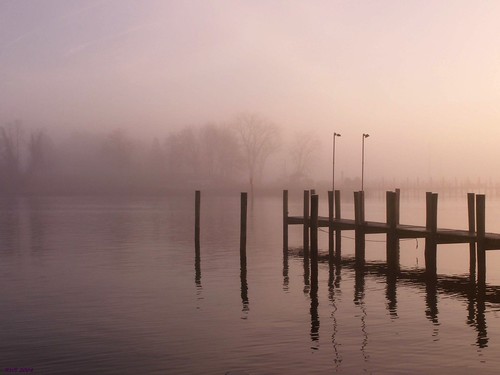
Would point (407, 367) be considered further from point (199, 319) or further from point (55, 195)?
point (55, 195)

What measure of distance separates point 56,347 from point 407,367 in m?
7.34

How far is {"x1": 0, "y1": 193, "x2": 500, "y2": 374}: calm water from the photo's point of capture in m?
13.6

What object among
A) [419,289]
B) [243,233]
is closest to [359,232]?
[243,233]

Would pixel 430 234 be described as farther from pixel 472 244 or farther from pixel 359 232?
pixel 359 232

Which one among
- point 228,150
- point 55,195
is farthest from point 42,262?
point 55,195

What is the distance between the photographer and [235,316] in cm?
1786

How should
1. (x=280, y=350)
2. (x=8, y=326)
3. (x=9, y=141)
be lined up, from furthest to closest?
(x=9, y=141) < (x=8, y=326) < (x=280, y=350)

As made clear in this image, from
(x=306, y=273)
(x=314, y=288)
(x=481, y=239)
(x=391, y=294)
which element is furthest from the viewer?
(x=306, y=273)

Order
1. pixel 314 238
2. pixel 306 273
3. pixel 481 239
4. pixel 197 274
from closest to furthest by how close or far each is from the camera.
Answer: pixel 481 239 < pixel 314 238 < pixel 197 274 < pixel 306 273

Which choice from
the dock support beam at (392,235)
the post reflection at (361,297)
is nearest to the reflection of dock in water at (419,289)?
the post reflection at (361,297)

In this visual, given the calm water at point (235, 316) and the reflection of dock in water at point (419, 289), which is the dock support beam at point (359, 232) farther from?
the calm water at point (235, 316)

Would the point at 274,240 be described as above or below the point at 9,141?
below

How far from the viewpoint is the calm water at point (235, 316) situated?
1358 centimetres

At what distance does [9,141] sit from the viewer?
132 m
